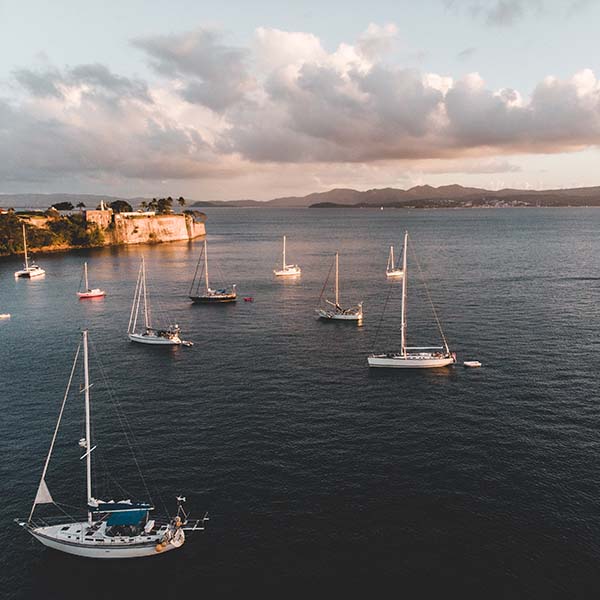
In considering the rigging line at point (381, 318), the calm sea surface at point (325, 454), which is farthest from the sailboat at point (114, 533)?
the rigging line at point (381, 318)

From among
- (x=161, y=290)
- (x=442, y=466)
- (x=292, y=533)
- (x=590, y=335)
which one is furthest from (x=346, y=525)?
(x=161, y=290)

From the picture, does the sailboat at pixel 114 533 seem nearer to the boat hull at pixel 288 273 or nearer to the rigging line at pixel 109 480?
the rigging line at pixel 109 480

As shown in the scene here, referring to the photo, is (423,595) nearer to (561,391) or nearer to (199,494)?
(199,494)

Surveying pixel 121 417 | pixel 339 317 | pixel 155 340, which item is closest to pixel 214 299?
pixel 339 317

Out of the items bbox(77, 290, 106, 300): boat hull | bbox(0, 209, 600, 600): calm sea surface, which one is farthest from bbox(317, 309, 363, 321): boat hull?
bbox(77, 290, 106, 300): boat hull

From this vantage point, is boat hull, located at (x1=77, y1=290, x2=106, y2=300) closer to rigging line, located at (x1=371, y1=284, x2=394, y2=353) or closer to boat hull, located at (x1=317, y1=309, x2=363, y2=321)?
boat hull, located at (x1=317, y1=309, x2=363, y2=321)
